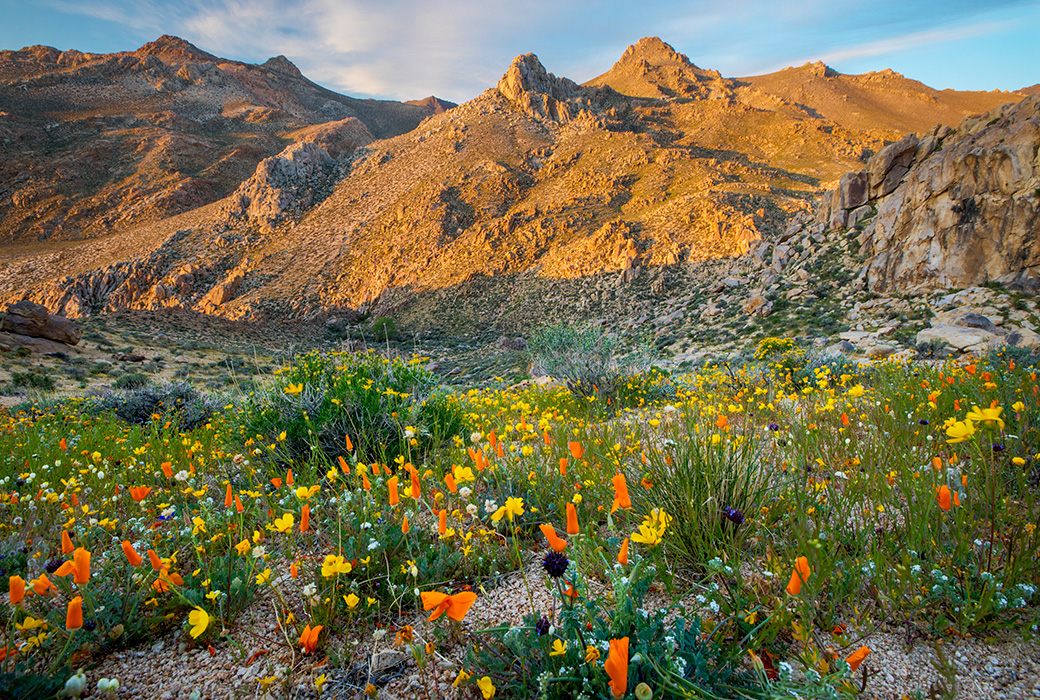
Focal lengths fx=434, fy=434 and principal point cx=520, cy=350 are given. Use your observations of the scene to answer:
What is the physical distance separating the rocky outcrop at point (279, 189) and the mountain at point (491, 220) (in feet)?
0.47

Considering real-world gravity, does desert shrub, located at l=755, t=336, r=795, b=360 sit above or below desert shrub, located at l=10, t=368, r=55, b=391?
below

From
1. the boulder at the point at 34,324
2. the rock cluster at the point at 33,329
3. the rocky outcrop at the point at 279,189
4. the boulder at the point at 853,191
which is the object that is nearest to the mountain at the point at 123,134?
the rocky outcrop at the point at 279,189

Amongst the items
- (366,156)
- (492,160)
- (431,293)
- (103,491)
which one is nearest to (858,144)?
(492,160)

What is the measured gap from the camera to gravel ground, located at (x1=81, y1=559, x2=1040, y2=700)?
130 cm

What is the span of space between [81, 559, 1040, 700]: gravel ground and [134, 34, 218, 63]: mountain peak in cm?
10006

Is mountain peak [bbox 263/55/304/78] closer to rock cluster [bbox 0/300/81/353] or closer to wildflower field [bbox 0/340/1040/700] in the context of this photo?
rock cluster [bbox 0/300/81/353]

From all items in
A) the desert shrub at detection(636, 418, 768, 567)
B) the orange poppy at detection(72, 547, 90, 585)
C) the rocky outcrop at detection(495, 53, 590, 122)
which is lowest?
the desert shrub at detection(636, 418, 768, 567)

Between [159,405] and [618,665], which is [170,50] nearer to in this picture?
[159,405]

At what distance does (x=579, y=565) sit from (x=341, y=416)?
2661 millimetres

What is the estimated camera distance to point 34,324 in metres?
17.2

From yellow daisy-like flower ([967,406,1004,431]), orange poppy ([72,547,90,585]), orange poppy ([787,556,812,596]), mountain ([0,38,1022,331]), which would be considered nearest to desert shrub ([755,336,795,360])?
yellow daisy-like flower ([967,406,1004,431])

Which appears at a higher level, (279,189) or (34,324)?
(279,189)

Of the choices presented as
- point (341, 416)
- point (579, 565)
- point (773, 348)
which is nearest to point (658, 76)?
point (773, 348)

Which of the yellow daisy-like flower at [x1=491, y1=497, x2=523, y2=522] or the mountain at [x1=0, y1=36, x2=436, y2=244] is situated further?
the mountain at [x1=0, y1=36, x2=436, y2=244]
